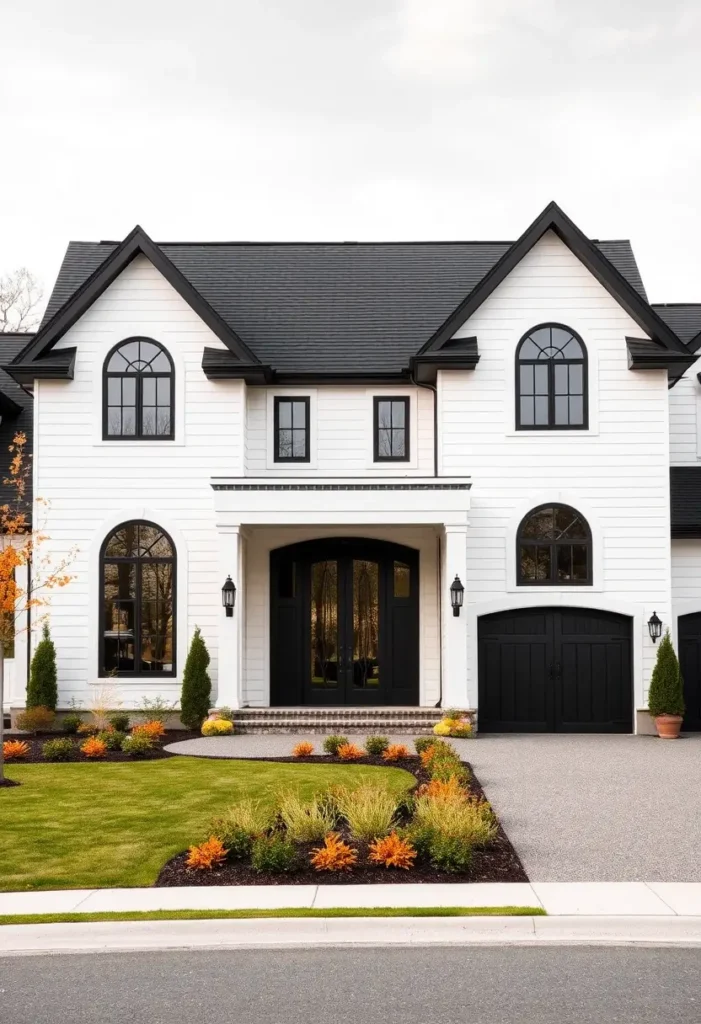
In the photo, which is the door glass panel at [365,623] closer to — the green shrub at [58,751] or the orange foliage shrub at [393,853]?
the green shrub at [58,751]

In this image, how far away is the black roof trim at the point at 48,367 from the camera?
2081cm

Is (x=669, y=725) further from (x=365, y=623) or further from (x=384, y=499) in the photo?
(x=384, y=499)

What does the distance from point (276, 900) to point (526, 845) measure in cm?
312

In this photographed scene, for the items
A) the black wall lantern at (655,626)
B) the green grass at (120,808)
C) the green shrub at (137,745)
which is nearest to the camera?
the green grass at (120,808)

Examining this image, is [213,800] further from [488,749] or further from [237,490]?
[237,490]

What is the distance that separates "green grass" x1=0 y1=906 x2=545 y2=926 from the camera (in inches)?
318

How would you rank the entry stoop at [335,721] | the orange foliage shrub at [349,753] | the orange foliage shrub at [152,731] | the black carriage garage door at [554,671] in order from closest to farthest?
the orange foliage shrub at [349,753]
the orange foliage shrub at [152,731]
the entry stoop at [335,721]
the black carriage garage door at [554,671]

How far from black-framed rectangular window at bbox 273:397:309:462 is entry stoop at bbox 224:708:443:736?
5.22 m

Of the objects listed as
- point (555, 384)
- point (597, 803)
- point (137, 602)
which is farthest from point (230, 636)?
point (597, 803)

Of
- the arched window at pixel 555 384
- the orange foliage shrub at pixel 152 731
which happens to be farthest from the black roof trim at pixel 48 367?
the arched window at pixel 555 384

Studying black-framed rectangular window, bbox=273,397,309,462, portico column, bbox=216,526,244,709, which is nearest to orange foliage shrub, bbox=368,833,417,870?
portico column, bbox=216,526,244,709

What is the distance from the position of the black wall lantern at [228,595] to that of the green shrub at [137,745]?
3.54m

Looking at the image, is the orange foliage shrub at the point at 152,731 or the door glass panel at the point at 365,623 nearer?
the orange foliage shrub at the point at 152,731

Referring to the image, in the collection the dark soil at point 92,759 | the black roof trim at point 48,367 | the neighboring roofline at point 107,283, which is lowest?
the dark soil at point 92,759
